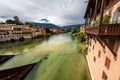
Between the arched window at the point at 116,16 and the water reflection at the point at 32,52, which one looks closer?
the arched window at the point at 116,16

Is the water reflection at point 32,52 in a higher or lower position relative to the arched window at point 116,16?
lower

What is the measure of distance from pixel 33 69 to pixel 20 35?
2267 inches

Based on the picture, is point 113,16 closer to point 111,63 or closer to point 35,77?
point 111,63

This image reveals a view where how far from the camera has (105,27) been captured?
21.4 ft

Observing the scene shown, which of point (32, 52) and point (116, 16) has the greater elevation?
point (116, 16)

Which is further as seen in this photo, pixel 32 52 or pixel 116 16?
pixel 32 52

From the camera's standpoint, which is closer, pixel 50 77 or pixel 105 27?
pixel 105 27

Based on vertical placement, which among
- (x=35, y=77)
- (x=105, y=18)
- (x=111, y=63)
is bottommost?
(x=35, y=77)

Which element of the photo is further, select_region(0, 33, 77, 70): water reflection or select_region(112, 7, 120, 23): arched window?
select_region(0, 33, 77, 70): water reflection

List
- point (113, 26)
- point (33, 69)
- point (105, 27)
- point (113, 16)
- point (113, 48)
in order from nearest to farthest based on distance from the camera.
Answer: point (113, 26) → point (105, 27) → point (113, 48) → point (113, 16) → point (33, 69)

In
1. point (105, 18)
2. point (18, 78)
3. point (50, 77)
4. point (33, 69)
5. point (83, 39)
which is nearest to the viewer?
point (105, 18)

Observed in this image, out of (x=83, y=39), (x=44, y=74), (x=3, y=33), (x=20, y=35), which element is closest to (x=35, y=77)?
(x=44, y=74)

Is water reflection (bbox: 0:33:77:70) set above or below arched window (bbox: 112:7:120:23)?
below

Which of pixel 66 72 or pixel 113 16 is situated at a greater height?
pixel 113 16
